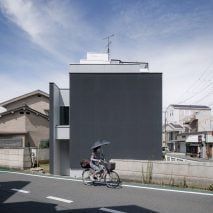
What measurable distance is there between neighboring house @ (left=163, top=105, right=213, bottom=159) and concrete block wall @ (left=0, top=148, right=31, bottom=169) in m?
33.5

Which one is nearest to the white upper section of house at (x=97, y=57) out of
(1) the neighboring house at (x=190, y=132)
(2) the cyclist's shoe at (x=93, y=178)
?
(2) the cyclist's shoe at (x=93, y=178)

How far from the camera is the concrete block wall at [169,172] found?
37.1ft

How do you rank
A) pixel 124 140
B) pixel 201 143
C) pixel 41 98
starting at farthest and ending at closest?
pixel 201 143 < pixel 41 98 < pixel 124 140

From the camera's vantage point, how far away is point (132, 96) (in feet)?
76.7

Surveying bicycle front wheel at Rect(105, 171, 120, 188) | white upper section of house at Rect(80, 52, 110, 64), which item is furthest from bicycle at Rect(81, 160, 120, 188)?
white upper section of house at Rect(80, 52, 110, 64)

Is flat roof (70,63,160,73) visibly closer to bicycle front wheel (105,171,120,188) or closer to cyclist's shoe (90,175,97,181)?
cyclist's shoe (90,175,97,181)

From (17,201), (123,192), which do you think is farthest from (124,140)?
(17,201)

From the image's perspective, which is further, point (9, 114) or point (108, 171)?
point (9, 114)

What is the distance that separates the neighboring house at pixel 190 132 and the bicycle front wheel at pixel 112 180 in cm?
3801

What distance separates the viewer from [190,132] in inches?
2242

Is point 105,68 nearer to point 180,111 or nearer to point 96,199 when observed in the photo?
point 96,199

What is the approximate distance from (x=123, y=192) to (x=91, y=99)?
46.7 ft

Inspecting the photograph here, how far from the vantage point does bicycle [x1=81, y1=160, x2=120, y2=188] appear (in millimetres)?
10942

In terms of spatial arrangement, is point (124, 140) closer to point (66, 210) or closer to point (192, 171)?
point (192, 171)
